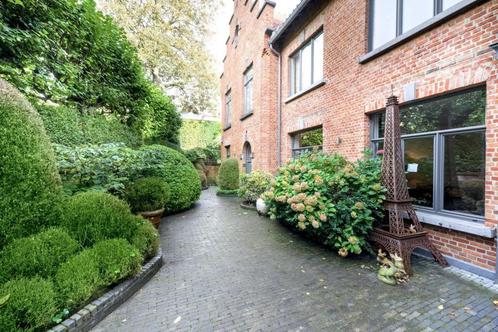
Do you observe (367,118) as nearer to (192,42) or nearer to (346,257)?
(346,257)

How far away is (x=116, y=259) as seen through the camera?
8.88 ft

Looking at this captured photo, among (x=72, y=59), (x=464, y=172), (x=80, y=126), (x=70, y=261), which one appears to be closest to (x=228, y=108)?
(x=80, y=126)

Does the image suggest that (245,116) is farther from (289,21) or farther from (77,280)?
(77,280)

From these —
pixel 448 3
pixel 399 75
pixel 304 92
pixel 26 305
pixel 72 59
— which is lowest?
pixel 26 305

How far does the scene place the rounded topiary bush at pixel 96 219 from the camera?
9.59 feet

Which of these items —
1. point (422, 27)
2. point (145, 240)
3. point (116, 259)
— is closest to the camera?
point (116, 259)

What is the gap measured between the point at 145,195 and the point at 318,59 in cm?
611

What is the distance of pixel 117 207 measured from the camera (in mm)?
3285

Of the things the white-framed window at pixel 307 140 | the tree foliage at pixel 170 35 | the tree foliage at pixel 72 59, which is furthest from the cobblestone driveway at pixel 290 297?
the tree foliage at pixel 170 35

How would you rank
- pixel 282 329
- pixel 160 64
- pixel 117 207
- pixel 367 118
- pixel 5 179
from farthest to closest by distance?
pixel 160 64
pixel 367 118
pixel 117 207
pixel 5 179
pixel 282 329

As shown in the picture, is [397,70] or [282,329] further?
[397,70]

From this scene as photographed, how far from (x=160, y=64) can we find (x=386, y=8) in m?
14.0

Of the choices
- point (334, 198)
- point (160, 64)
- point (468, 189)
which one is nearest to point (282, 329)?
point (334, 198)

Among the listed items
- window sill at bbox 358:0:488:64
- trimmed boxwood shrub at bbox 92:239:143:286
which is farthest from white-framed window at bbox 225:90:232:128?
trimmed boxwood shrub at bbox 92:239:143:286
